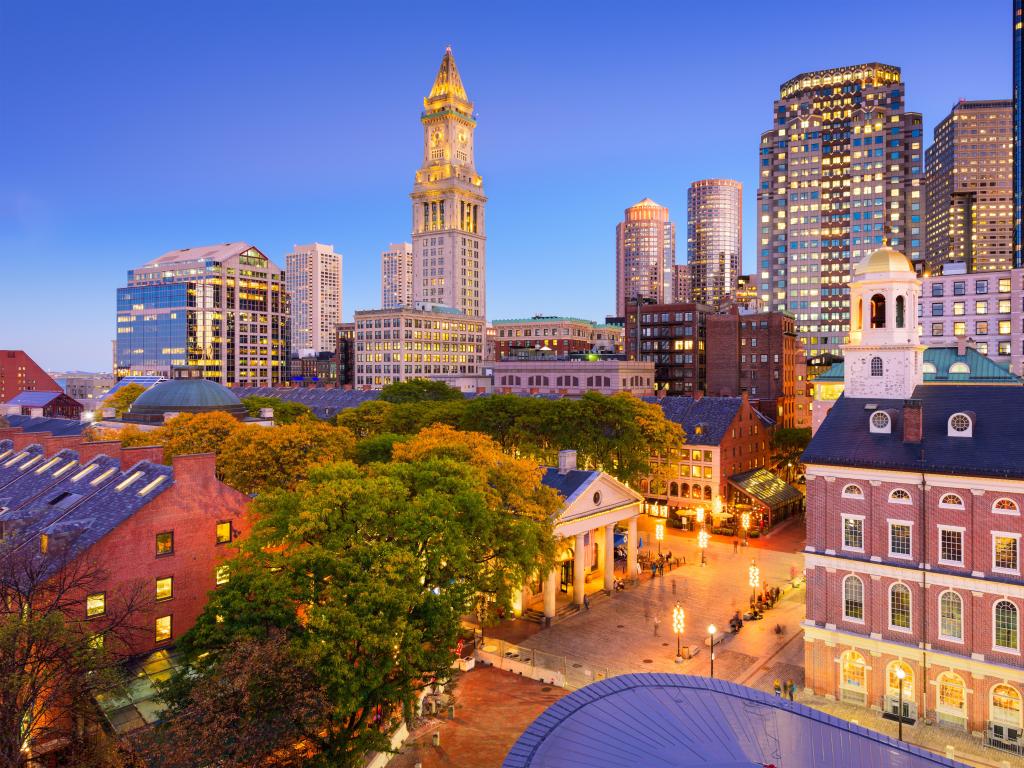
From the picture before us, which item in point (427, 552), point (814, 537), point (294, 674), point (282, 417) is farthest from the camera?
point (282, 417)

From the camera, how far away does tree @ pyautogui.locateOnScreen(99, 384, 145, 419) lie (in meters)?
128

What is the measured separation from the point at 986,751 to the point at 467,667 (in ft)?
95.0

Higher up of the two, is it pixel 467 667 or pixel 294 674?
pixel 294 674

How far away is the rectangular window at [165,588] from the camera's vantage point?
40562 millimetres

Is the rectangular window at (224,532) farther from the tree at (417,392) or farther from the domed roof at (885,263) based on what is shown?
the tree at (417,392)

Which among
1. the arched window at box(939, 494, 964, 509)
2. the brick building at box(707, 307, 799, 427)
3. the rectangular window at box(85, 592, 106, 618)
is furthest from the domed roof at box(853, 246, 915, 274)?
the brick building at box(707, 307, 799, 427)

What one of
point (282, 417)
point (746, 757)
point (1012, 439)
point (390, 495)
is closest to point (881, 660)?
point (1012, 439)

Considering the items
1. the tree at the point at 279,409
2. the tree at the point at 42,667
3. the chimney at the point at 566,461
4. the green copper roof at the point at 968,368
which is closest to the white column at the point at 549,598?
the chimney at the point at 566,461

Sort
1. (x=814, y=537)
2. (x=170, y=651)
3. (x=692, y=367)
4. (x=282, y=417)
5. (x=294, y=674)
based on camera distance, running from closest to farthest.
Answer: (x=294, y=674)
(x=170, y=651)
(x=814, y=537)
(x=282, y=417)
(x=692, y=367)

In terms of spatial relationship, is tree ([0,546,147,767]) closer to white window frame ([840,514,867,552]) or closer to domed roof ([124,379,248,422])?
white window frame ([840,514,867,552])

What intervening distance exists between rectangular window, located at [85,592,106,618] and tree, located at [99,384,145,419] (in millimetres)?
93162

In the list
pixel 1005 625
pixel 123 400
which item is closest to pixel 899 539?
pixel 1005 625

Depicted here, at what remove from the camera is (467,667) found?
45.3m

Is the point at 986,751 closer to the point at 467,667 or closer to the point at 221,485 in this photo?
the point at 467,667
